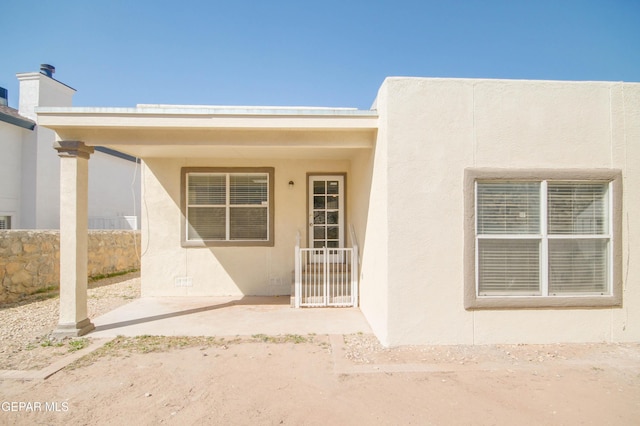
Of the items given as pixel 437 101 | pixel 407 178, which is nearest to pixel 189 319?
pixel 407 178

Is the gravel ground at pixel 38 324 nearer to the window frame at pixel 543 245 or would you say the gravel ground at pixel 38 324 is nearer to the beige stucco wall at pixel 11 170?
the window frame at pixel 543 245

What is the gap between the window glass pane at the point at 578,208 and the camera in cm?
437

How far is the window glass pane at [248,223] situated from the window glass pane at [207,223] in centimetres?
19

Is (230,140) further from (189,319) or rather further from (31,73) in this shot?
(31,73)

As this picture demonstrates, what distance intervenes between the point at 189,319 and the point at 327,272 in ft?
7.95

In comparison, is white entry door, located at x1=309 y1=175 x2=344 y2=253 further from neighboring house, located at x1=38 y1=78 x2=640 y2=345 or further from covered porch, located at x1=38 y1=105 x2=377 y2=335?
neighboring house, located at x1=38 y1=78 x2=640 y2=345

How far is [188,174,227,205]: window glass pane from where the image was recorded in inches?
286

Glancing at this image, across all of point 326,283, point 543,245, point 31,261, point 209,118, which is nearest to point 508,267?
point 543,245

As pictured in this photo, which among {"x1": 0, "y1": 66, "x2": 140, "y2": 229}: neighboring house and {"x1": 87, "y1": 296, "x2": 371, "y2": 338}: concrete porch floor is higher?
{"x1": 0, "y1": 66, "x2": 140, "y2": 229}: neighboring house

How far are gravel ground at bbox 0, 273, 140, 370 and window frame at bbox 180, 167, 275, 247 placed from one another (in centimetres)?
178

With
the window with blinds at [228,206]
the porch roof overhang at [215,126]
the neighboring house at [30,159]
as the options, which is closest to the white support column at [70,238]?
the porch roof overhang at [215,126]

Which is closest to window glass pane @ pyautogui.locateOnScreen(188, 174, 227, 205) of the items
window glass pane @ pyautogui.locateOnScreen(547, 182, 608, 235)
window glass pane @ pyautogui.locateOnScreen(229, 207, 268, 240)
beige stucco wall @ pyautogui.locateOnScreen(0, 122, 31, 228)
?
window glass pane @ pyautogui.locateOnScreen(229, 207, 268, 240)

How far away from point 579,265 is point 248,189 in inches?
229

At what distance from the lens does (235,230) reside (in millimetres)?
7273
